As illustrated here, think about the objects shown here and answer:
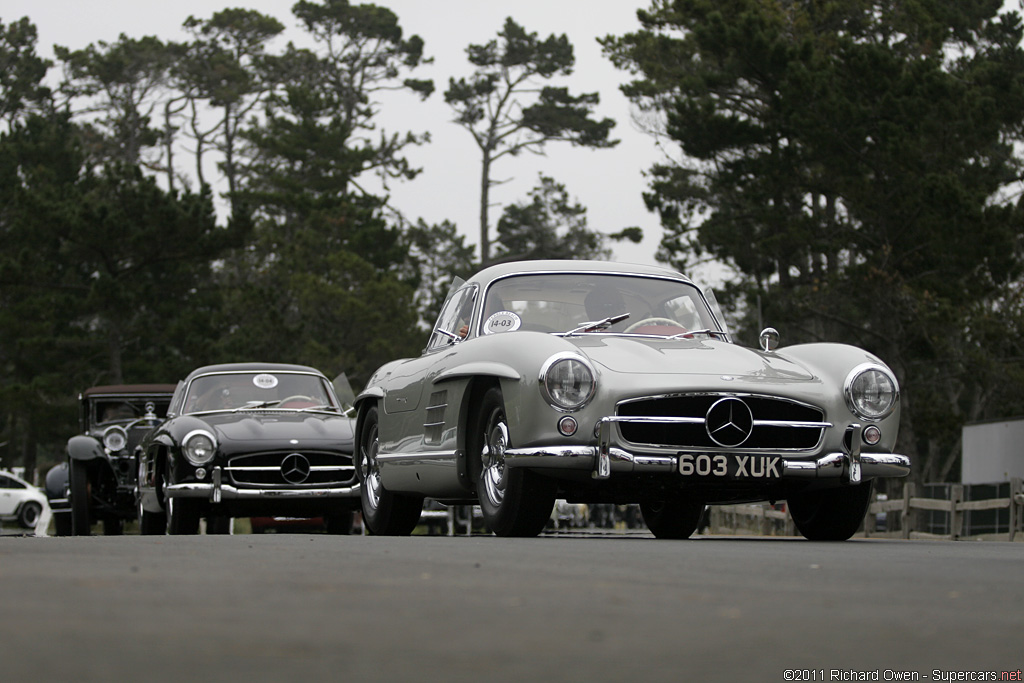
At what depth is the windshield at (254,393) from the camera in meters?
14.5

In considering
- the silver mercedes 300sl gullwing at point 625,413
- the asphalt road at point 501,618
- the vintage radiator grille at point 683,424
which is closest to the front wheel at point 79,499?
the silver mercedes 300sl gullwing at point 625,413

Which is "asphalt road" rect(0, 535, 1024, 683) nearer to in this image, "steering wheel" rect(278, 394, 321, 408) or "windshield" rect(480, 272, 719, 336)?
"windshield" rect(480, 272, 719, 336)

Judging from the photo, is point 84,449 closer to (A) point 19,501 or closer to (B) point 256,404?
(B) point 256,404

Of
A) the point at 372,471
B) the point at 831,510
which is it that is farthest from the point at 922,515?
the point at 831,510

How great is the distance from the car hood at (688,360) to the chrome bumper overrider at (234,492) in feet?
14.5

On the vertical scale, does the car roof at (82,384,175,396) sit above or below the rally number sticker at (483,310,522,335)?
below

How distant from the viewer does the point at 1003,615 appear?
4.22 metres

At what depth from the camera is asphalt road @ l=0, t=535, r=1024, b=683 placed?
10.6 feet

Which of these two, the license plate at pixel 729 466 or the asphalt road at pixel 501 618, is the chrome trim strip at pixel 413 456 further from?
the asphalt road at pixel 501 618

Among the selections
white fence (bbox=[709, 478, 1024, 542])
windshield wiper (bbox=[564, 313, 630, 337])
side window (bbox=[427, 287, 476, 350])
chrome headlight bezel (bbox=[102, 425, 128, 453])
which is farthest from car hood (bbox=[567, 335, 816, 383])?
white fence (bbox=[709, 478, 1024, 542])

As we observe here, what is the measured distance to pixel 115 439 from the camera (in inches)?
653

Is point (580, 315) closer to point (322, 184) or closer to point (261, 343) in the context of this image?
point (261, 343)

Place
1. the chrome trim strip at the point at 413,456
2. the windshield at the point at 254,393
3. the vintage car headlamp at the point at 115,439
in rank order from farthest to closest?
the vintage car headlamp at the point at 115,439 < the windshield at the point at 254,393 < the chrome trim strip at the point at 413,456

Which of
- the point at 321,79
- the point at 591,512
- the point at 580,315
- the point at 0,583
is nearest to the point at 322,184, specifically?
the point at 321,79
